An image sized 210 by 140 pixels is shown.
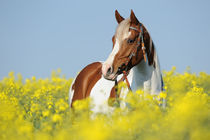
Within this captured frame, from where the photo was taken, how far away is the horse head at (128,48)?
396 centimetres

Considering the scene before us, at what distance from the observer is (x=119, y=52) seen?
4.01 meters

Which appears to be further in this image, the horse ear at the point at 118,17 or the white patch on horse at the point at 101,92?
the white patch on horse at the point at 101,92

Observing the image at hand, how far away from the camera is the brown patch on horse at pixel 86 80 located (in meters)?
5.62

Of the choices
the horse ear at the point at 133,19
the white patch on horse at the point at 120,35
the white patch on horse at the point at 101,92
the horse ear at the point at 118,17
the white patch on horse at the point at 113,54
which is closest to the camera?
the white patch on horse at the point at 113,54

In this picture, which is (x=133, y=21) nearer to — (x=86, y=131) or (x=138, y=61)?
(x=138, y=61)

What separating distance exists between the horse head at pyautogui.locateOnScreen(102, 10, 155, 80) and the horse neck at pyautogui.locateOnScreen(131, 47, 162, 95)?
0.10 metres

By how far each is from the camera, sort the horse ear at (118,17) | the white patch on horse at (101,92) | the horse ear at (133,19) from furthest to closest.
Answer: the white patch on horse at (101,92) → the horse ear at (118,17) → the horse ear at (133,19)

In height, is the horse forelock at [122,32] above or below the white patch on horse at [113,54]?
above

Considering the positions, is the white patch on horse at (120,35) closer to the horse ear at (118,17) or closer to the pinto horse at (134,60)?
the pinto horse at (134,60)

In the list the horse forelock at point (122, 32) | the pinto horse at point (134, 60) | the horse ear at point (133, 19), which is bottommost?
the pinto horse at point (134, 60)

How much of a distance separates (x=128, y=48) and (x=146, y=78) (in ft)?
1.81

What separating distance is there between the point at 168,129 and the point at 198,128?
39cm

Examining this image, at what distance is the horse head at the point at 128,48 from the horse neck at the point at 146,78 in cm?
10

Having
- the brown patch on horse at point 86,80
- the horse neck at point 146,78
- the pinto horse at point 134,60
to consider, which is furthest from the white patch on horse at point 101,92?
the horse neck at point 146,78
